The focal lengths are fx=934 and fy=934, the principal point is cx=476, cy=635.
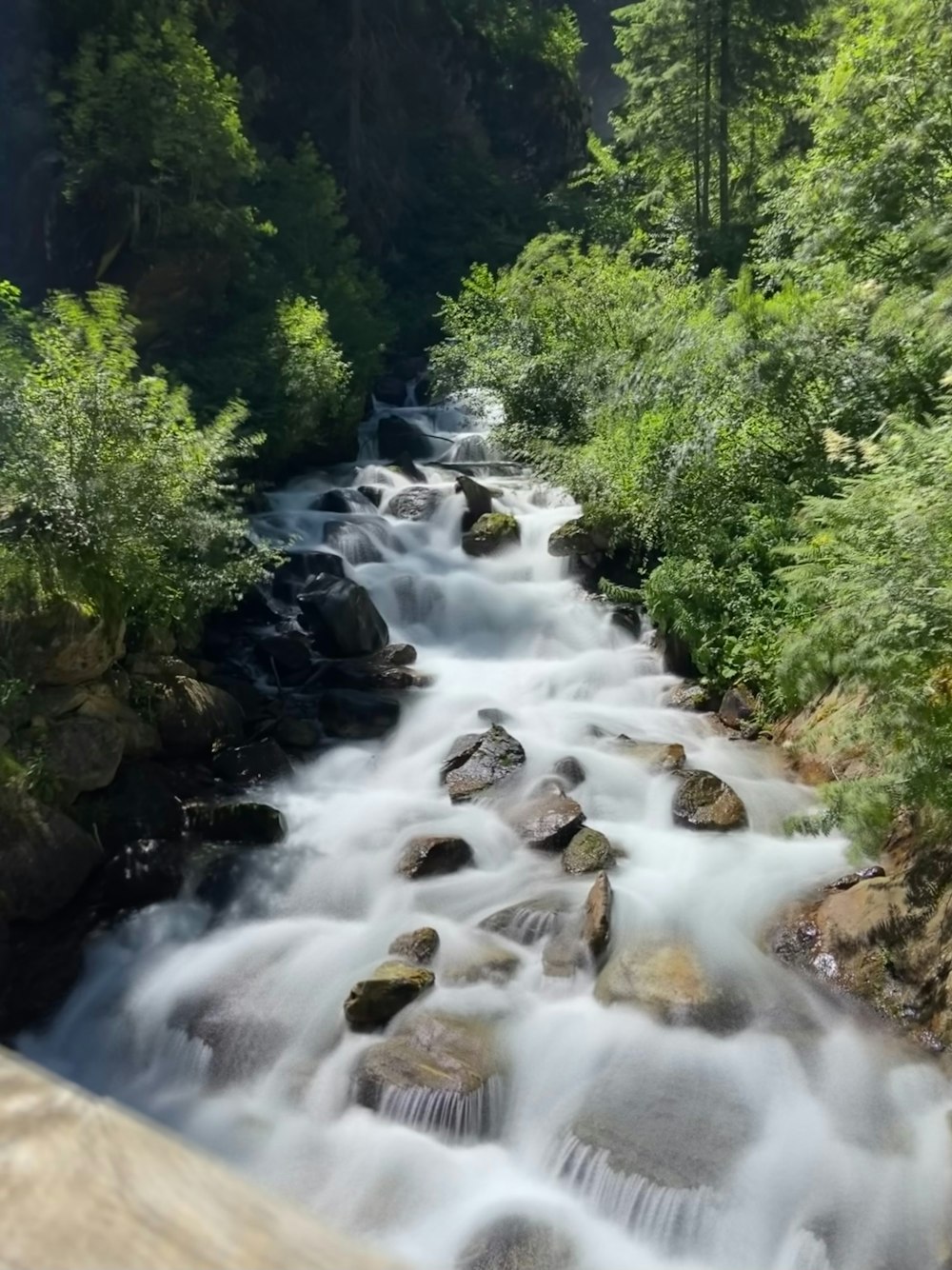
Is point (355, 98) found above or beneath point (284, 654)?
above

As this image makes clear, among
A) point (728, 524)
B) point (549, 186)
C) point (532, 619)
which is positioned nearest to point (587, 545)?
point (532, 619)

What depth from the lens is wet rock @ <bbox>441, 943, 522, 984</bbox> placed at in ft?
22.0

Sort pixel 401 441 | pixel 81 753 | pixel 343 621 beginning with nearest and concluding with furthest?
pixel 81 753
pixel 343 621
pixel 401 441

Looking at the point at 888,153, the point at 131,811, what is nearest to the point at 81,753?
the point at 131,811

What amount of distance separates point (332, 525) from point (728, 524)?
6.64 m

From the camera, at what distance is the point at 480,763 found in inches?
389

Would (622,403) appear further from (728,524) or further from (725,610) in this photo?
(725,610)

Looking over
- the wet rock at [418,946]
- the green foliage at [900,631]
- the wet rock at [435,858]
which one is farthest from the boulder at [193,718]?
the green foliage at [900,631]

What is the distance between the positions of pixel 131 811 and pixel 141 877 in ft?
2.81

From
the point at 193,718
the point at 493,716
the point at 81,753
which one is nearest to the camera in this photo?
the point at 81,753

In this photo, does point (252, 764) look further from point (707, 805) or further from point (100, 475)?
point (707, 805)

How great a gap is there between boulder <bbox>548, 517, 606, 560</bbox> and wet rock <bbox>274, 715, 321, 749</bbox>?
17.1ft

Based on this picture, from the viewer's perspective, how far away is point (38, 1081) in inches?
43.7

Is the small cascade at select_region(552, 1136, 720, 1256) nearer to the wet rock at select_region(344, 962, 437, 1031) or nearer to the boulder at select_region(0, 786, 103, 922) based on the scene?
the wet rock at select_region(344, 962, 437, 1031)
